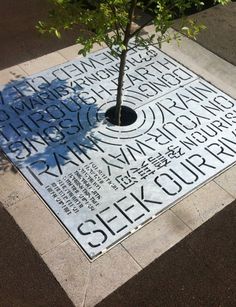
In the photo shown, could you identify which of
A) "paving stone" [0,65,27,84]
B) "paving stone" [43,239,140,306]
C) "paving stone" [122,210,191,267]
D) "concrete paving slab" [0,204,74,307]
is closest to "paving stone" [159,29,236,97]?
"paving stone" [0,65,27,84]

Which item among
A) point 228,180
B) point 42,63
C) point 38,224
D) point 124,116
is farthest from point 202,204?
point 42,63

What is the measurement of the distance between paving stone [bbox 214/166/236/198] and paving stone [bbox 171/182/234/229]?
0.12 metres

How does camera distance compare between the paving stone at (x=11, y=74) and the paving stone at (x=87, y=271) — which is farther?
the paving stone at (x=11, y=74)

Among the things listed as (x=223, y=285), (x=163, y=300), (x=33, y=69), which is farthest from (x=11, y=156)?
(x=223, y=285)

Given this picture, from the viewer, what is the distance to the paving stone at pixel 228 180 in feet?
30.0

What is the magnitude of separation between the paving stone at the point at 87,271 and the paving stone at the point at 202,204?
1547 millimetres

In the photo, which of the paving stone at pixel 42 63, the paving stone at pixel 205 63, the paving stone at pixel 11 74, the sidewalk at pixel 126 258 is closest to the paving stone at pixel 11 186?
the sidewalk at pixel 126 258

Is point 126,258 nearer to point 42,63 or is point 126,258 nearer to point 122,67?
point 122,67

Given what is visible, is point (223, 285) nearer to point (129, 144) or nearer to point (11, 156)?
point (129, 144)

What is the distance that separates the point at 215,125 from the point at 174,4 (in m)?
3.36

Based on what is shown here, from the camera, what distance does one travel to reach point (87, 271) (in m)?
7.56

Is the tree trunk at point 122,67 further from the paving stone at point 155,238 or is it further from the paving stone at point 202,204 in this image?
the paving stone at point 155,238

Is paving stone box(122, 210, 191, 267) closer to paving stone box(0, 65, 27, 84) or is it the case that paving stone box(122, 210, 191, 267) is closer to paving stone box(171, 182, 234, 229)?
paving stone box(171, 182, 234, 229)

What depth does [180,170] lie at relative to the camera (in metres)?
9.37
